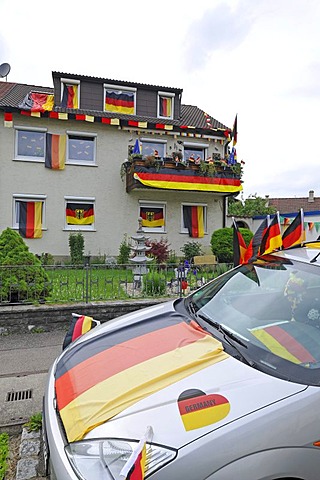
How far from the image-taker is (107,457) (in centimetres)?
151

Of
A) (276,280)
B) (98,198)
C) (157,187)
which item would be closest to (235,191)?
(157,187)

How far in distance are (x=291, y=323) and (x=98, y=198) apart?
1458 centimetres

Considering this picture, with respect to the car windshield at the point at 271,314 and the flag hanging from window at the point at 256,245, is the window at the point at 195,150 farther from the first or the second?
the car windshield at the point at 271,314

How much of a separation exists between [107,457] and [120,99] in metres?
18.0

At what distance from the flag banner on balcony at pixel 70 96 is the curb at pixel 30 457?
1638cm

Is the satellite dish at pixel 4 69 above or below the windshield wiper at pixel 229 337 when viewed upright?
above

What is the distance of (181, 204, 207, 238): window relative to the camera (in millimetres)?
17297

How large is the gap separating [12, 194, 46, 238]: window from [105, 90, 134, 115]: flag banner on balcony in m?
5.77

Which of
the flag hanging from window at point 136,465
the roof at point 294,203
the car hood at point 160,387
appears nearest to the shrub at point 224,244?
the car hood at point 160,387

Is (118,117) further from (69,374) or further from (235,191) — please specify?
(69,374)

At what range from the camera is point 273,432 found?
4.84ft

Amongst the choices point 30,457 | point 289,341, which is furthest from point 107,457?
point 30,457

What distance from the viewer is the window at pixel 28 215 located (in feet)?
49.9

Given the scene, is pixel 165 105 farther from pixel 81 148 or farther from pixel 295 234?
pixel 295 234
